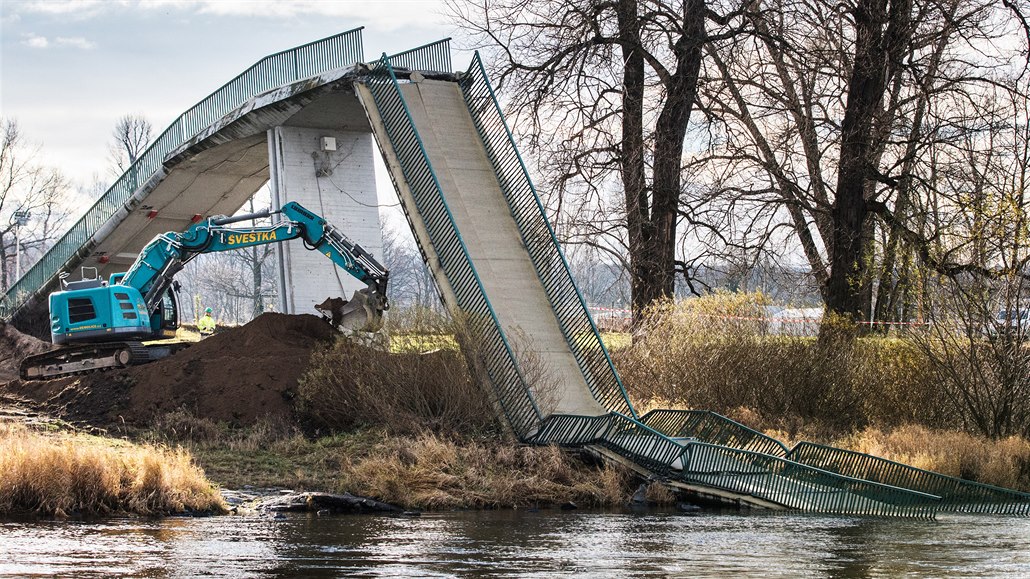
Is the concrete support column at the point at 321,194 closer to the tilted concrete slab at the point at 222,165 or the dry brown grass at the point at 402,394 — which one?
the tilted concrete slab at the point at 222,165

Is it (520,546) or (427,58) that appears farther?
(427,58)

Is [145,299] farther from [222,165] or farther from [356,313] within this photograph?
[222,165]

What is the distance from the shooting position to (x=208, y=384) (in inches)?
953

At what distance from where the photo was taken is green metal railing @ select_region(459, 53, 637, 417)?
23.2m

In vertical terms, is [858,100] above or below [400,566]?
above

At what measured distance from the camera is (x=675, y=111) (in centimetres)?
2998

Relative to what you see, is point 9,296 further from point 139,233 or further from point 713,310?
point 713,310

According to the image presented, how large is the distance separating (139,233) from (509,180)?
15.4m

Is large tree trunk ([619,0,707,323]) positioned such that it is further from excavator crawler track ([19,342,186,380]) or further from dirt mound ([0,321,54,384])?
dirt mound ([0,321,54,384])

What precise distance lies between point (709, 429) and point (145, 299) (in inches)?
501

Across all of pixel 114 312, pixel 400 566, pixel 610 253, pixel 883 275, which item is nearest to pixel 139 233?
pixel 114 312

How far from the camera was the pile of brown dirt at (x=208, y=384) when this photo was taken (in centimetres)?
2350

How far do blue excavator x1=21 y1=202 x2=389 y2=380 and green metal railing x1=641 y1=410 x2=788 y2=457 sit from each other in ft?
21.4

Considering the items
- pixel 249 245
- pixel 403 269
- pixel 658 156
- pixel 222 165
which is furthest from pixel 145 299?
pixel 403 269
